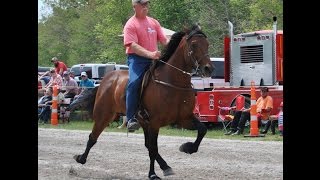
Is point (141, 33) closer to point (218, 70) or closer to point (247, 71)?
point (247, 71)

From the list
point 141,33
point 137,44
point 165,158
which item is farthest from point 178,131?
point 137,44

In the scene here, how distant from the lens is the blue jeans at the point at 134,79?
35.9 ft

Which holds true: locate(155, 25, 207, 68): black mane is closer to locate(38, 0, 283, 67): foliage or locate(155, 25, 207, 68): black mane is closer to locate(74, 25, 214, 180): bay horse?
locate(74, 25, 214, 180): bay horse

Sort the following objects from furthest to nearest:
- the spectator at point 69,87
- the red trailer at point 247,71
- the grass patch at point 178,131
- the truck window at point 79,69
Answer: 1. the truck window at point 79,69
2. the spectator at point 69,87
3. the red trailer at point 247,71
4. the grass patch at point 178,131

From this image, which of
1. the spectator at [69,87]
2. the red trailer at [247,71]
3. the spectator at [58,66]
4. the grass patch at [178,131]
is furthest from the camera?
the spectator at [58,66]

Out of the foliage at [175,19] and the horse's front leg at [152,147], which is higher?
the foliage at [175,19]

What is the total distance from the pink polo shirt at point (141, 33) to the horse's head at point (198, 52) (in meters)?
0.57

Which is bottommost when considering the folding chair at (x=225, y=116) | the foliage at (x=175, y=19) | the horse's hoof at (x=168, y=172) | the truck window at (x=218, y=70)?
the horse's hoof at (x=168, y=172)

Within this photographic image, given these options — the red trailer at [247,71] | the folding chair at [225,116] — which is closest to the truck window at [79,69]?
the red trailer at [247,71]

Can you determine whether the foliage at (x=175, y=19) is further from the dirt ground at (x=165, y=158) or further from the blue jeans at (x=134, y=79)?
the blue jeans at (x=134, y=79)

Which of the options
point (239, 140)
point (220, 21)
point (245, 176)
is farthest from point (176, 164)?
point (220, 21)

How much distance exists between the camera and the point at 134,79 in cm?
1099
